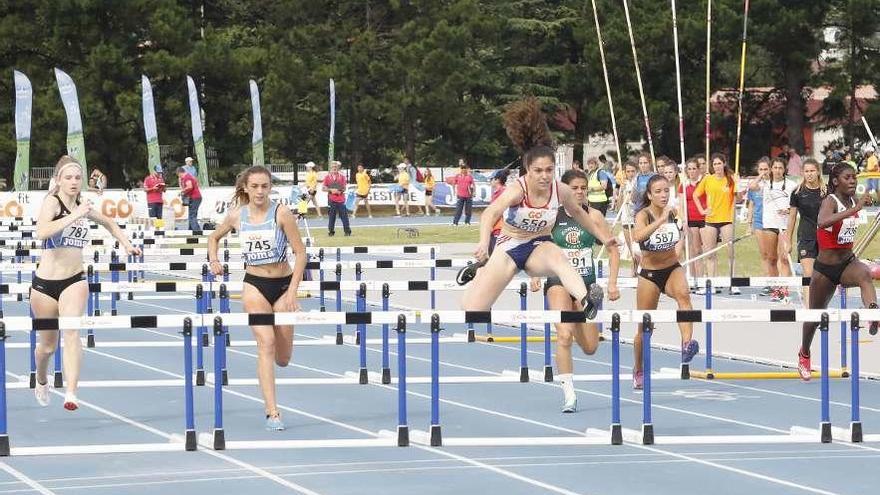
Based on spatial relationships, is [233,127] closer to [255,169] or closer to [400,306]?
[400,306]

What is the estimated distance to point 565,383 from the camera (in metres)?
12.2

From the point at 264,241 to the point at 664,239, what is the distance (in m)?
3.44

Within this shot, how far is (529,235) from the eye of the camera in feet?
37.7

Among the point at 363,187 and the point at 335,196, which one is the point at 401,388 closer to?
the point at 335,196

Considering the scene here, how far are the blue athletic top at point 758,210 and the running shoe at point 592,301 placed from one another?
10.2m

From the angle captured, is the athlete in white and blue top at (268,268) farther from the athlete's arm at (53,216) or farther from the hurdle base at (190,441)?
the athlete's arm at (53,216)

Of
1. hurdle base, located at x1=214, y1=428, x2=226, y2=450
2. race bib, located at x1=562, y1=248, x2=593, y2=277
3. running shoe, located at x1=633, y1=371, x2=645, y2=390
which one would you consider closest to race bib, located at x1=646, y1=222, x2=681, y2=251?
race bib, located at x1=562, y1=248, x2=593, y2=277

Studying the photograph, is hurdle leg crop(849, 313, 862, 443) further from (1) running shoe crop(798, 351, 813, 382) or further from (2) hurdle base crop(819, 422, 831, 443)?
(1) running shoe crop(798, 351, 813, 382)

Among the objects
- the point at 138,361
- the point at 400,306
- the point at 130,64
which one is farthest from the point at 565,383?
the point at 130,64

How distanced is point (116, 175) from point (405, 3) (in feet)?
37.6

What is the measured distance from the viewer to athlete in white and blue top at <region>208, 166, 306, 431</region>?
11.1 metres

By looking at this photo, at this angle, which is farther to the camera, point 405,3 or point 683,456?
point 405,3

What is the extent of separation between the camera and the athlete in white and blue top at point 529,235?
1128 cm

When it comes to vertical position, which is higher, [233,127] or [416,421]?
[233,127]
